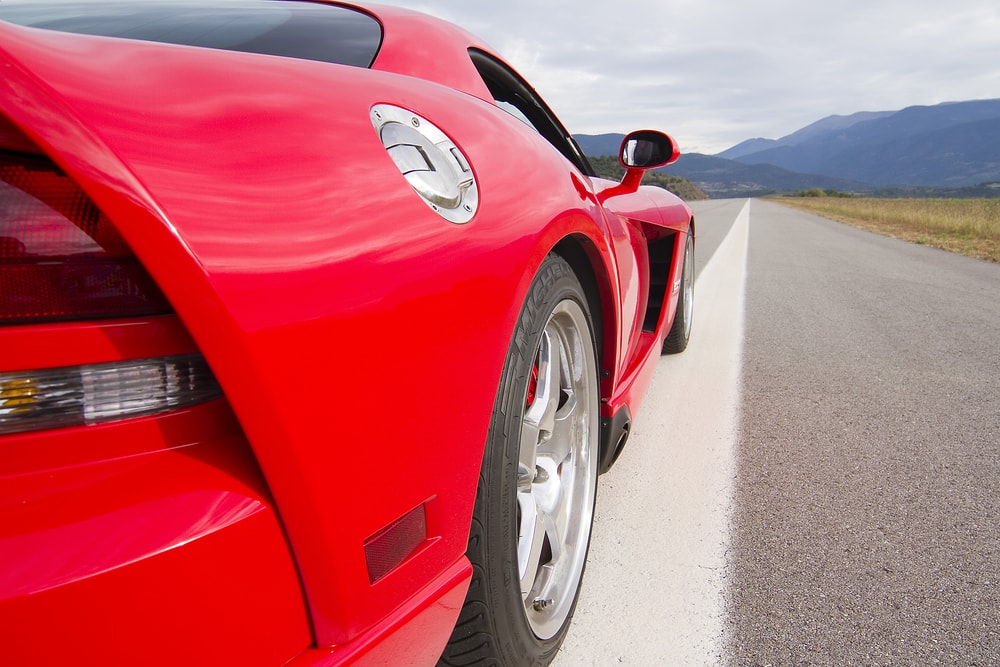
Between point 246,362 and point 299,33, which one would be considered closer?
point 246,362

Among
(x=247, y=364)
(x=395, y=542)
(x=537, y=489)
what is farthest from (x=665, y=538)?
(x=247, y=364)

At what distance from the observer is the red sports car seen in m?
0.67

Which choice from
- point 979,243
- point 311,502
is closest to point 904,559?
point 311,502

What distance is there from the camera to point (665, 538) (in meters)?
2.01

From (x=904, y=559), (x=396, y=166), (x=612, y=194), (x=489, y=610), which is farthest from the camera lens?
(x=612, y=194)

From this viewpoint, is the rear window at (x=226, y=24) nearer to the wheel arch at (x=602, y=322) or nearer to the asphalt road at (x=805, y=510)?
the wheel arch at (x=602, y=322)

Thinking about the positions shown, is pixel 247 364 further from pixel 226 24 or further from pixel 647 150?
pixel 647 150

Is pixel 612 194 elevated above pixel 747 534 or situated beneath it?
elevated above

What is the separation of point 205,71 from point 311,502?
0.56 m

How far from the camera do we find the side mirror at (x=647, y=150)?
2525 mm

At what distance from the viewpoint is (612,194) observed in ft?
7.24

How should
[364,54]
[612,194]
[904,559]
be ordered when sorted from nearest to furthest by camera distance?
[364,54], [904,559], [612,194]

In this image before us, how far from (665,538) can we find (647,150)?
1.46 metres

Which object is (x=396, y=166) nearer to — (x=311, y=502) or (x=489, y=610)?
(x=311, y=502)
